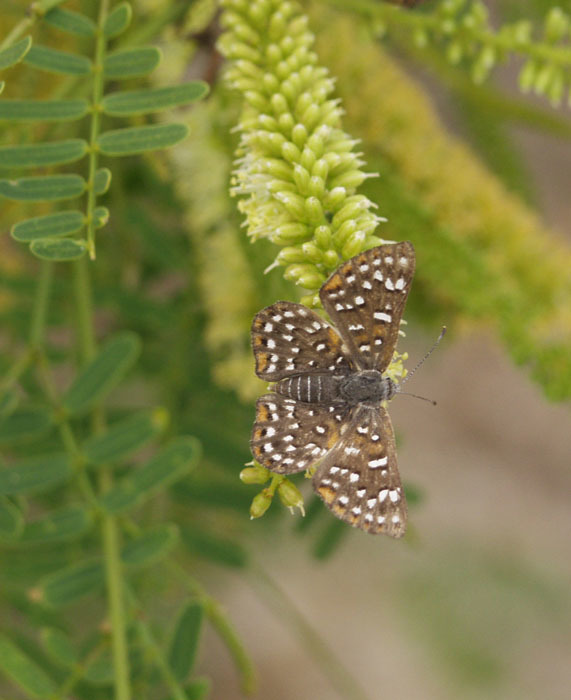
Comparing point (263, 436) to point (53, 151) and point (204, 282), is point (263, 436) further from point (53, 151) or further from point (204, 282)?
point (204, 282)

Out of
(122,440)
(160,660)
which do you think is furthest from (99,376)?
(160,660)

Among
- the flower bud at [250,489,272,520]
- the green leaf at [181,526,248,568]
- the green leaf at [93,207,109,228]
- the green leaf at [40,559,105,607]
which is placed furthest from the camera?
the green leaf at [181,526,248,568]

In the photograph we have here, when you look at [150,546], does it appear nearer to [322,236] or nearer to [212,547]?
[212,547]

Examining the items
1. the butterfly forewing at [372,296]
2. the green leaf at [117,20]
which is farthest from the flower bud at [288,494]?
the green leaf at [117,20]

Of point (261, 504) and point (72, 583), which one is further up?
point (261, 504)

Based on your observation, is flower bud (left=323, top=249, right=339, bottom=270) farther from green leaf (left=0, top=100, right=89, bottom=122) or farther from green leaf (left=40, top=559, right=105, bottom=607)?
green leaf (left=40, top=559, right=105, bottom=607)

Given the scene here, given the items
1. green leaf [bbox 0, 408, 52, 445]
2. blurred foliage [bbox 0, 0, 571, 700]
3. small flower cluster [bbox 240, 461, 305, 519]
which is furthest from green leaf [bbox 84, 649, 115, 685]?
small flower cluster [bbox 240, 461, 305, 519]
